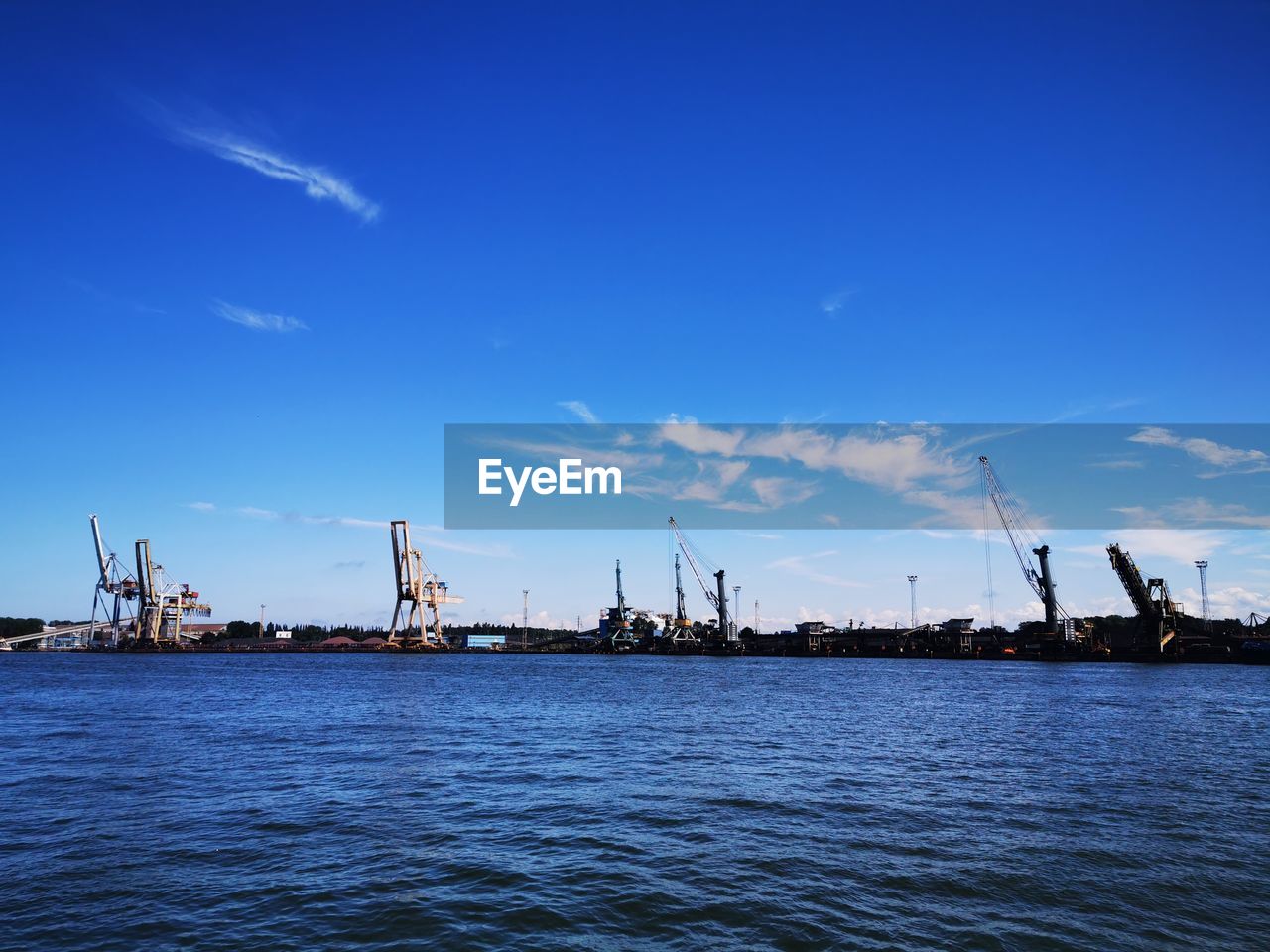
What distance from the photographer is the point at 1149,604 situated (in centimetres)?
12925

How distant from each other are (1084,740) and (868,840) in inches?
938

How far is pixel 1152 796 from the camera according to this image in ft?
75.9

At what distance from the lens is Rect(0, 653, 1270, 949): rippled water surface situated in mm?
12711

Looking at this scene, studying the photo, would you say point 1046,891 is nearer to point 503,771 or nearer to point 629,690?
point 503,771

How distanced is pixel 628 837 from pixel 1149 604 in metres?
143

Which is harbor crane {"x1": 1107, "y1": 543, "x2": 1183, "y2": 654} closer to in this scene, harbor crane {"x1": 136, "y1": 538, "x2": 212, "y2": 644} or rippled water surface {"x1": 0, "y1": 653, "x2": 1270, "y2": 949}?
rippled water surface {"x1": 0, "y1": 653, "x2": 1270, "y2": 949}

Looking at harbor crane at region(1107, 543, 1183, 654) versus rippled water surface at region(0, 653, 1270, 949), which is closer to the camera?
rippled water surface at region(0, 653, 1270, 949)

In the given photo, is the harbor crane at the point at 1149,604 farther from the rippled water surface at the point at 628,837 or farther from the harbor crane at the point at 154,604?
the harbor crane at the point at 154,604

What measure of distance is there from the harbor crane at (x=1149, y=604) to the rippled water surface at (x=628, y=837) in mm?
96286

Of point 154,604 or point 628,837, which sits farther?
point 154,604

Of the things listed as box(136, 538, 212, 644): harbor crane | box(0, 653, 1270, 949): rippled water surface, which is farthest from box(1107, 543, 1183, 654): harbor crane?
box(136, 538, 212, 644): harbor crane

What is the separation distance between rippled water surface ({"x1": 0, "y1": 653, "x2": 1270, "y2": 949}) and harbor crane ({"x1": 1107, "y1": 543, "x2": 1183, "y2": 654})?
9629 centimetres

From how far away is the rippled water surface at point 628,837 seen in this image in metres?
12.7

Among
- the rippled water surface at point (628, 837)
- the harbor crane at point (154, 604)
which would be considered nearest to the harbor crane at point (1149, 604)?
the rippled water surface at point (628, 837)
